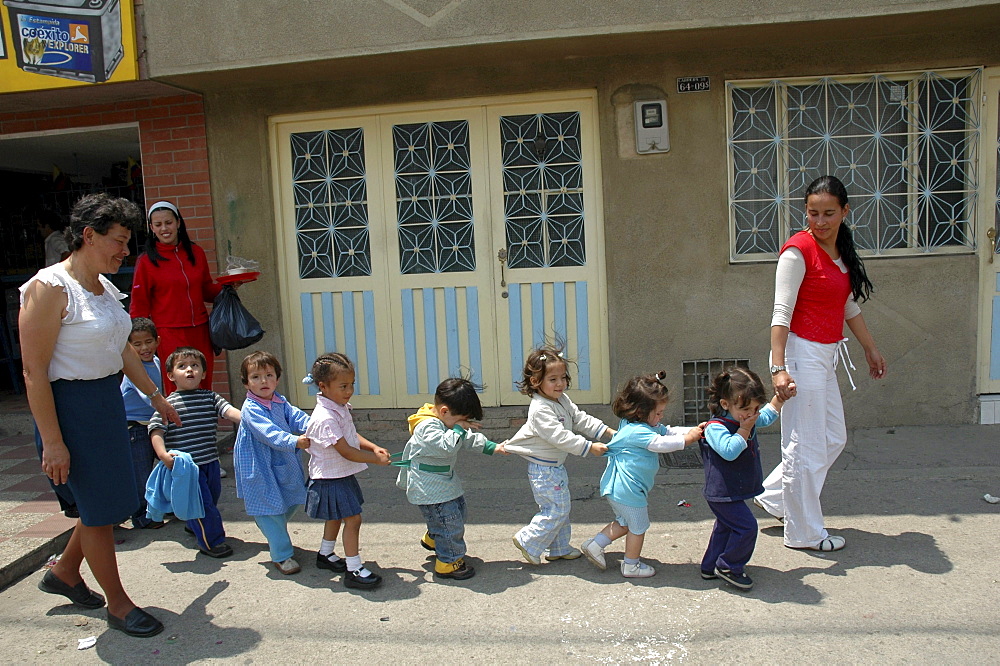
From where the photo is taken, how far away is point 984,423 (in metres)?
5.71

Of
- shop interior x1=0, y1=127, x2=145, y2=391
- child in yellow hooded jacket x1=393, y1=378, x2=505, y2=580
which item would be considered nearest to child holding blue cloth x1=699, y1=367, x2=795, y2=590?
child in yellow hooded jacket x1=393, y1=378, x2=505, y2=580

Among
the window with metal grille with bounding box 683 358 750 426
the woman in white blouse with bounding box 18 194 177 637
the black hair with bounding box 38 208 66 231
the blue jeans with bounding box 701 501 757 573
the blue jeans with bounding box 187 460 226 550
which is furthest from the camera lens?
the black hair with bounding box 38 208 66 231

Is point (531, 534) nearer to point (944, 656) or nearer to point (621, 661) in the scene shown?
point (621, 661)

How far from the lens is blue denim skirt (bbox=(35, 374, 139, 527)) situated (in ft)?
9.96

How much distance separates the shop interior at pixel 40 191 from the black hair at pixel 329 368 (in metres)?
4.59

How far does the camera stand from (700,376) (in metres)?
5.80

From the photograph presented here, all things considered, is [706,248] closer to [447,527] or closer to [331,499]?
[447,527]

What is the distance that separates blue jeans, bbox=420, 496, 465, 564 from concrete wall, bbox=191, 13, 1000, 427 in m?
2.57

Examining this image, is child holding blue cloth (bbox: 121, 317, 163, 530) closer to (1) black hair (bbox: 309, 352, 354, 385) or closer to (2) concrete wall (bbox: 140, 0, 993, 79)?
(1) black hair (bbox: 309, 352, 354, 385)

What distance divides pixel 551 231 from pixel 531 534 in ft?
9.36

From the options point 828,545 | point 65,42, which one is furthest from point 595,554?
point 65,42

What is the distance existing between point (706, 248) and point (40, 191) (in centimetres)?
755

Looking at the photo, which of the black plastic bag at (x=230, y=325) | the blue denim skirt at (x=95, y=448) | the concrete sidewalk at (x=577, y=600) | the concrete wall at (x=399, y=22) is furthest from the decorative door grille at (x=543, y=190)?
the blue denim skirt at (x=95, y=448)

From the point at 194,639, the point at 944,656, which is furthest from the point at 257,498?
the point at 944,656
